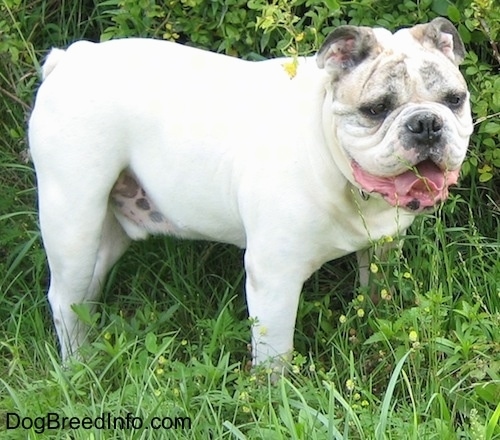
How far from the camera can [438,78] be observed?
11.6 ft

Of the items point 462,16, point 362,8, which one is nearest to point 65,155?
point 362,8

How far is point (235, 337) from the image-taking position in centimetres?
416

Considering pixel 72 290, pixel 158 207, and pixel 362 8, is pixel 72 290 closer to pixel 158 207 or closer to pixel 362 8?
pixel 158 207

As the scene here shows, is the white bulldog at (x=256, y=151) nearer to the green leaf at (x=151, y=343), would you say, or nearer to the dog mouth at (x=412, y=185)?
the dog mouth at (x=412, y=185)

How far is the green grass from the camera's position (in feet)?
11.4

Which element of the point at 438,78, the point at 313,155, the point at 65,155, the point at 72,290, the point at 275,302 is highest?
the point at 438,78

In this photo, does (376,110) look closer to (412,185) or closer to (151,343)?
(412,185)

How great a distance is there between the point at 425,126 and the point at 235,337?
1167mm

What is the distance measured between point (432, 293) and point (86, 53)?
5.00ft

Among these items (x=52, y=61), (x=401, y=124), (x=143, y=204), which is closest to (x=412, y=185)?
(x=401, y=124)

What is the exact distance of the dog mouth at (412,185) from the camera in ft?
11.7

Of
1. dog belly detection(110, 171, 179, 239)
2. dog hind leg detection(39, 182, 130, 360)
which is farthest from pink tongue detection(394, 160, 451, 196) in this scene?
dog hind leg detection(39, 182, 130, 360)

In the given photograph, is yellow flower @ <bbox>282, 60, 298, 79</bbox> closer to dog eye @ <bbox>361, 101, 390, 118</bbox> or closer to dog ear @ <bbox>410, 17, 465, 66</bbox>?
dog eye @ <bbox>361, 101, 390, 118</bbox>

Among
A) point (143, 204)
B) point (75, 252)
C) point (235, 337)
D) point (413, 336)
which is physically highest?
point (413, 336)
